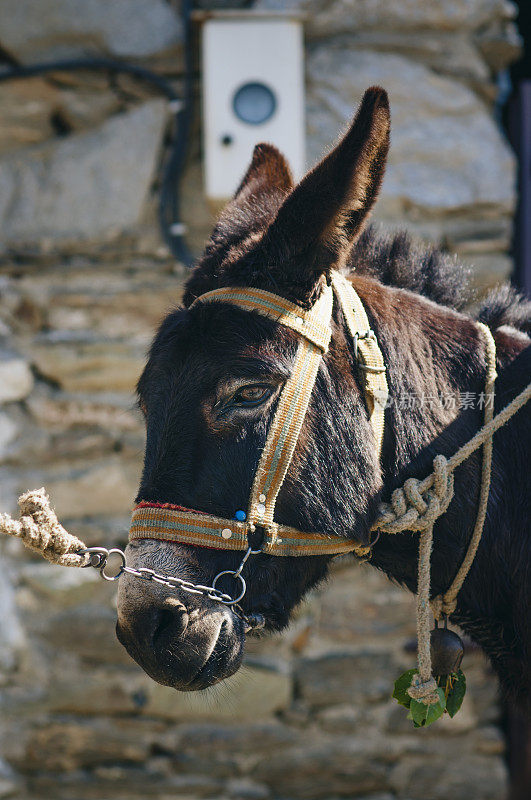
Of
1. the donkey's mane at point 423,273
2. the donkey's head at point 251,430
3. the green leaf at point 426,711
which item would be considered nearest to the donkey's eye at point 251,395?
the donkey's head at point 251,430

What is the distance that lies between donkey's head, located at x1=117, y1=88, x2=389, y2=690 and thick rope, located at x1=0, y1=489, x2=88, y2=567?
0.41ft

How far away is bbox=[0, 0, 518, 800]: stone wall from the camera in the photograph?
3.06m

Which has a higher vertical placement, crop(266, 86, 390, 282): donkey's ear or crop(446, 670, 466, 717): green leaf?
crop(266, 86, 390, 282): donkey's ear

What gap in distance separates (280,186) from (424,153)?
1.50 m

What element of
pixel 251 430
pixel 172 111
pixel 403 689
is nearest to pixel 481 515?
pixel 403 689

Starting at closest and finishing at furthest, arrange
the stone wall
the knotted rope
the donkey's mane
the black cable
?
the knotted rope → the donkey's mane → the stone wall → the black cable

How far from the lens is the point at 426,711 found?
64.8 inches

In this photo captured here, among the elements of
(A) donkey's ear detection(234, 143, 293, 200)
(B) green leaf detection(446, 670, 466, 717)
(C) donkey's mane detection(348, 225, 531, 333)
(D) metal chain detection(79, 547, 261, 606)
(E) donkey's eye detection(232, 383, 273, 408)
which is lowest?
(B) green leaf detection(446, 670, 466, 717)

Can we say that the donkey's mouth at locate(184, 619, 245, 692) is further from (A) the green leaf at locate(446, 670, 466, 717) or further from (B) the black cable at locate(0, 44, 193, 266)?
(B) the black cable at locate(0, 44, 193, 266)

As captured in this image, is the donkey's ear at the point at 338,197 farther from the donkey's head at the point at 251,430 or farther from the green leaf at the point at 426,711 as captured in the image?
the green leaf at the point at 426,711

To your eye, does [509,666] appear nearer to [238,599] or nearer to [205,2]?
[238,599]

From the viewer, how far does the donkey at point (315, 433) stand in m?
1.51

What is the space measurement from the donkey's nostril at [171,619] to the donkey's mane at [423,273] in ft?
2.99

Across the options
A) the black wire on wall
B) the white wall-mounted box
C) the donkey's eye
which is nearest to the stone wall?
the black wire on wall
